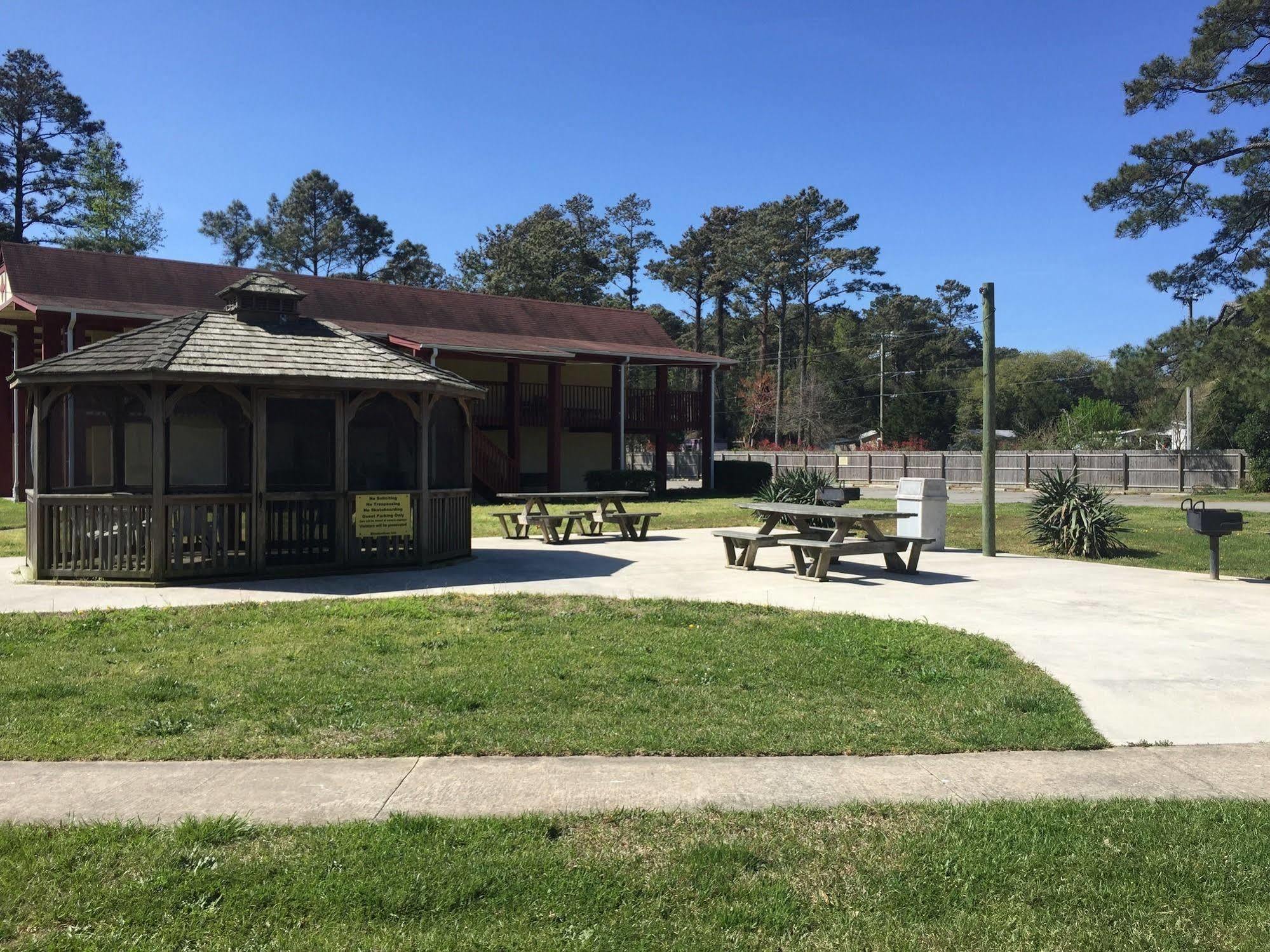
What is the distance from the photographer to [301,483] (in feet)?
47.5

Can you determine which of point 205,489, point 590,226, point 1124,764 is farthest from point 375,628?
point 590,226

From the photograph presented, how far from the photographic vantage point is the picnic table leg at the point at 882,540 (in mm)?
13281

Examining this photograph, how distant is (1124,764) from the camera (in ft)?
17.6

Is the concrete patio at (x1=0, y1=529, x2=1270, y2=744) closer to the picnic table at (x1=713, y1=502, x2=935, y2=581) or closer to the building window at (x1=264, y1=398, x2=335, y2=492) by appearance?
the picnic table at (x1=713, y1=502, x2=935, y2=581)

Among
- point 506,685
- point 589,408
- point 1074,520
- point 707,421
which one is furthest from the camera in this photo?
point 707,421

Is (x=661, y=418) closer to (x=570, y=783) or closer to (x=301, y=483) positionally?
(x=301, y=483)

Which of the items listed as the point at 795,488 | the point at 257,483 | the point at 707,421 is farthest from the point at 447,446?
the point at 707,421

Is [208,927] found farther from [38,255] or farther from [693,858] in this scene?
[38,255]

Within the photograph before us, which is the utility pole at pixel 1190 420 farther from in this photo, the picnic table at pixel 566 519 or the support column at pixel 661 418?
the picnic table at pixel 566 519

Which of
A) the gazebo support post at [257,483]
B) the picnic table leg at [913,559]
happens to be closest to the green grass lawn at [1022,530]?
the picnic table leg at [913,559]

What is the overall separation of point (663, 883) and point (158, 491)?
9893 millimetres

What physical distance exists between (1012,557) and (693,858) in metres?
13.0

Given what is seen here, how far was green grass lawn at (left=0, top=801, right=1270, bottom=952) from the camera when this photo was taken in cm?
338

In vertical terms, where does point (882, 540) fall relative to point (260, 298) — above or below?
below
